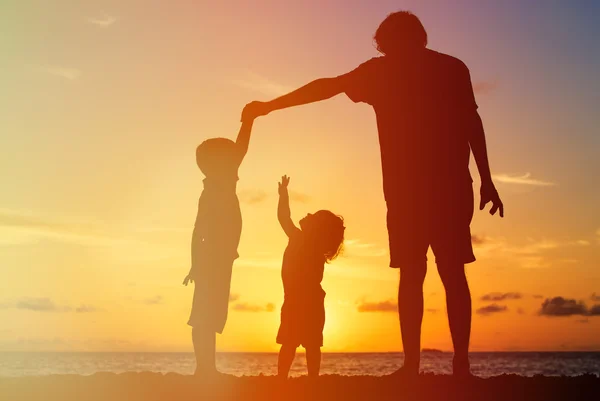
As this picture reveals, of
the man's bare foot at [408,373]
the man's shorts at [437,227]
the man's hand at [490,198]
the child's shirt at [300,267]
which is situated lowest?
the man's bare foot at [408,373]

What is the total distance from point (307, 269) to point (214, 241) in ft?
3.78

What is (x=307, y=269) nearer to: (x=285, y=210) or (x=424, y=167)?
(x=285, y=210)

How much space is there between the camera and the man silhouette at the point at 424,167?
709 centimetres

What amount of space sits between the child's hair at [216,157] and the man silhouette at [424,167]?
1.71m

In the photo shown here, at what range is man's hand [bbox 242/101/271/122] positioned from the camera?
8.30m

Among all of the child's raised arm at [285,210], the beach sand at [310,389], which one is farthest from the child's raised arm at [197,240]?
the beach sand at [310,389]

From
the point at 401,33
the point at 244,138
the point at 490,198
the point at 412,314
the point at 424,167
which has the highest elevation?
the point at 401,33

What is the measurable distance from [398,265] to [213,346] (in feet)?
7.95

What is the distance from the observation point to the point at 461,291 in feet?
23.1

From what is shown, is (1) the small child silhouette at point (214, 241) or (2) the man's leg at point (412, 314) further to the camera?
(1) the small child silhouette at point (214, 241)

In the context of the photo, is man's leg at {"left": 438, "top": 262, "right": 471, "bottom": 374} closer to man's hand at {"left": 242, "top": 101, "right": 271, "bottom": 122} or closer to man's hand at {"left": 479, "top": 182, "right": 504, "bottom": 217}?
man's hand at {"left": 479, "top": 182, "right": 504, "bottom": 217}

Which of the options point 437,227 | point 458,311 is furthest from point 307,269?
point 458,311

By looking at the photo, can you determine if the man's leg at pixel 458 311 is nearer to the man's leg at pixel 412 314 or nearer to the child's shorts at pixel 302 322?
the man's leg at pixel 412 314

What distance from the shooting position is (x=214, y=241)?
26.5ft
